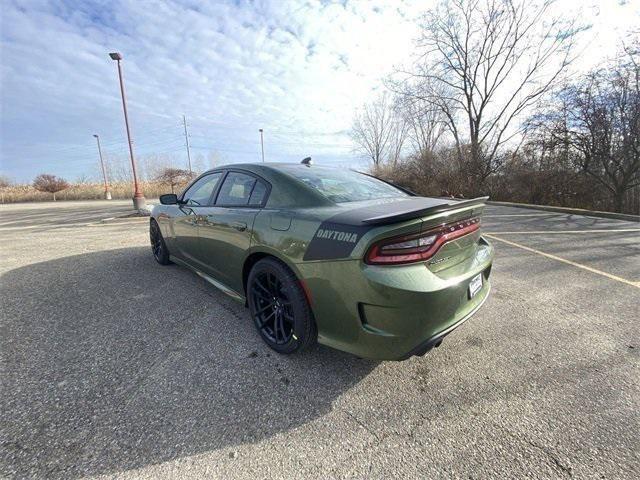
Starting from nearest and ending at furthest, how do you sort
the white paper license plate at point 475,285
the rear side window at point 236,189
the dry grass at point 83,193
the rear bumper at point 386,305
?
the rear bumper at point 386,305 < the white paper license plate at point 475,285 < the rear side window at point 236,189 < the dry grass at point 83,193

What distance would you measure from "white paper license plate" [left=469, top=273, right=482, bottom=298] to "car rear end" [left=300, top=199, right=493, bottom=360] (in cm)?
5

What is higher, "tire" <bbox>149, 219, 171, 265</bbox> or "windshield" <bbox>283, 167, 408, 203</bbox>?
"windshield" <bbox>283, 167, 408, 203</bbox>

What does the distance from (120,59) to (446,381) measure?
565 inches

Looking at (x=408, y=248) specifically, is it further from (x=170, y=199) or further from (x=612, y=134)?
(x=612, y=134)

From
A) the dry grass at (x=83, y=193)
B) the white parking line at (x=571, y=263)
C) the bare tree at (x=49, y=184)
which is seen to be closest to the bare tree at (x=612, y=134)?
the white parking line at (x=571, y=263)

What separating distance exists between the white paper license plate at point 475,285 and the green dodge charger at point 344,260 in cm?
2

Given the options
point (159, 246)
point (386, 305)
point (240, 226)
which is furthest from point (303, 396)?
point (159, 246)

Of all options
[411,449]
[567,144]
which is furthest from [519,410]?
[567,144]

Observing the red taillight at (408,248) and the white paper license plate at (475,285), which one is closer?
the red taillight at (408,248)

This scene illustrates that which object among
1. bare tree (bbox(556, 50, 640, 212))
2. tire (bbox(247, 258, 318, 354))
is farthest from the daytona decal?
bare tree (bbox(556, 50, 640, 212))

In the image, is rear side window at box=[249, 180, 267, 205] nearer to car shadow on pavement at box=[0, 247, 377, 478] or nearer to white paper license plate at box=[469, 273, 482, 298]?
car shadow on pavement at box=[0, 247, 377, 478]

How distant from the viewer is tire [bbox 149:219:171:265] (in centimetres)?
450

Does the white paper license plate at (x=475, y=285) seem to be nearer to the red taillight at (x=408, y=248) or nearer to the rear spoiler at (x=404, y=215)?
the red taillight at (x=408, y=248)

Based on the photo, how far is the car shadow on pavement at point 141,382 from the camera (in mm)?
1579
